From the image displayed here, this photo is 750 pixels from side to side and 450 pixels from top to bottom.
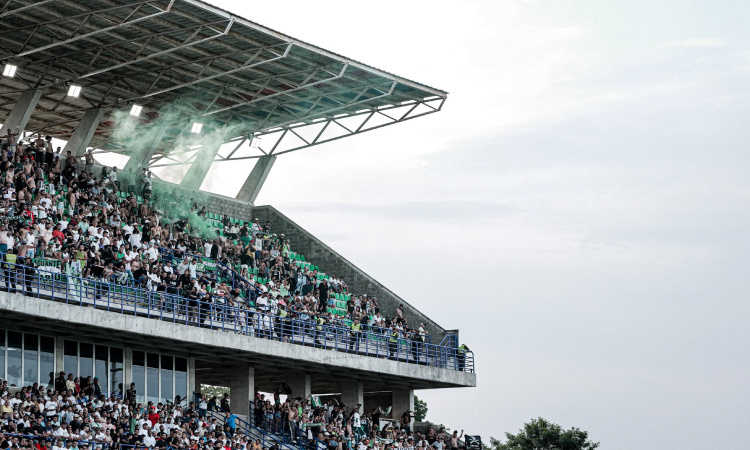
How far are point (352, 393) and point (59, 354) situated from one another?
14105 millimetres

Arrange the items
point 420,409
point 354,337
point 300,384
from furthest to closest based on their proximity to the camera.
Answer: point 420,409, point 300,384, point 354,337

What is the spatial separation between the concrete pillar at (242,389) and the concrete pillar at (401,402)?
26.9 ft

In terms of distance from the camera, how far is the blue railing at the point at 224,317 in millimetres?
28828

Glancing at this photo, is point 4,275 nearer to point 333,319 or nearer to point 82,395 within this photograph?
point 82,395

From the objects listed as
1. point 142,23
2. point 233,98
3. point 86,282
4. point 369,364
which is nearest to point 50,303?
point 86,282

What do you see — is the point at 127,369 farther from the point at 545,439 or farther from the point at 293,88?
the point at 545,439

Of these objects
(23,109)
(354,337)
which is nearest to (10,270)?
(23,109)

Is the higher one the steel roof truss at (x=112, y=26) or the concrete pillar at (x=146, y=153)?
the steel roof truss at (x=112, y=26)

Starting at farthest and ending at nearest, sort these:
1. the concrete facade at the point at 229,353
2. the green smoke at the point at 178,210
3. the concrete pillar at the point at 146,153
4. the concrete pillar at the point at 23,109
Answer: the concrete pillar at the point at 146,153 < the green smoke at the point at 178,210 < the concrete pillar at the point at 23,109 < the concrete facade at the point at 229,353

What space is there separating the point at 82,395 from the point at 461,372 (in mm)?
18165

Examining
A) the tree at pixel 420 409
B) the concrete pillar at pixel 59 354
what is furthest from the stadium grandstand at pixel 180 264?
the tree at pixel 420 409

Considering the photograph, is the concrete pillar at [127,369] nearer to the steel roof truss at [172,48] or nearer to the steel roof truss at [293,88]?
the steel roof truss at [172,48]

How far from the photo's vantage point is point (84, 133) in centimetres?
4272

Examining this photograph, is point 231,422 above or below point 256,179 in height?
below
